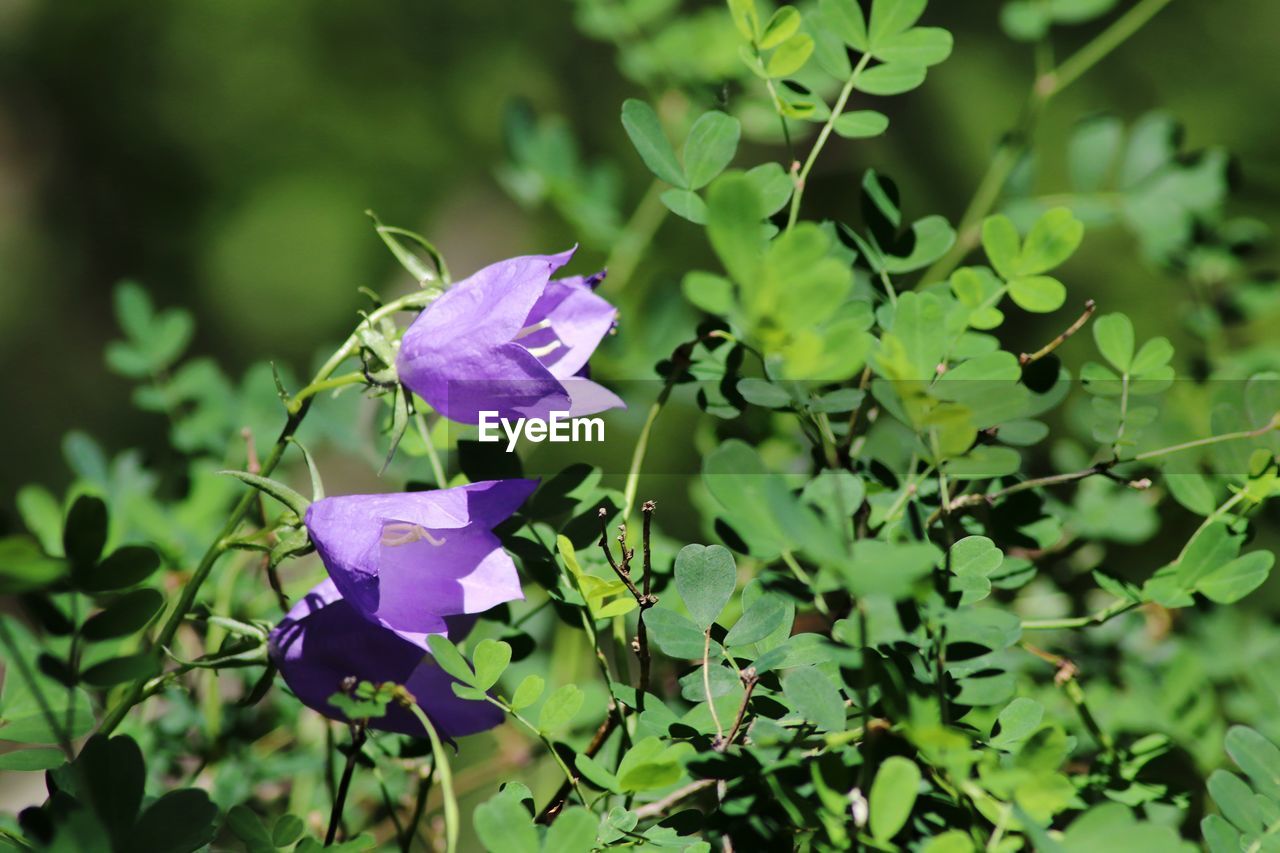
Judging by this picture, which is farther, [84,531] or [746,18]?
[746,18]

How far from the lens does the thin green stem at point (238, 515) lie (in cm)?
39

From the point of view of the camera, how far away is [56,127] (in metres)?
1.82

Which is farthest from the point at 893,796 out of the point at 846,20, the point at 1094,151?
the point at 1094,151

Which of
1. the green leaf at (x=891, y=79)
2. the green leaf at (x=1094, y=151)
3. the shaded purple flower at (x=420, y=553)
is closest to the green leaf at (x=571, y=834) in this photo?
the shaded purple flower at (x=420, y=553)

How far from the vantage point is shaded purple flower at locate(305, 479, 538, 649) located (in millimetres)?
392

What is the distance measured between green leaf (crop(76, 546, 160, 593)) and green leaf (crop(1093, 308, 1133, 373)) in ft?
1.34

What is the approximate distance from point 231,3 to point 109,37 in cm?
22

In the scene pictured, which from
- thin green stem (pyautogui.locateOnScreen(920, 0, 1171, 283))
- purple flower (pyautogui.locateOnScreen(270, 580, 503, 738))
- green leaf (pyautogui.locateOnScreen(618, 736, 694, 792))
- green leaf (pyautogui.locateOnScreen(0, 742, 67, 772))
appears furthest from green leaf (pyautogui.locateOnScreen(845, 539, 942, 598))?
thin green stem (pyautogui.locateOnScreen(920, 0, 1171, 283))

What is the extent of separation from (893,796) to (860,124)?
0.33 m

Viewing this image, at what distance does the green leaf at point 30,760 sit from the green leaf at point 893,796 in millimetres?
307

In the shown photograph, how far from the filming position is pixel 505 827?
320 mm

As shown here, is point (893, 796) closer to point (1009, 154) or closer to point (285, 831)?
point (285, 831)

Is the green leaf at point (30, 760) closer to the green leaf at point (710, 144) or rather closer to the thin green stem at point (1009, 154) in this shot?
the green leaf at point (710, 144)

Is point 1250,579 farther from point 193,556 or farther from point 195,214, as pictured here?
point 195,214
